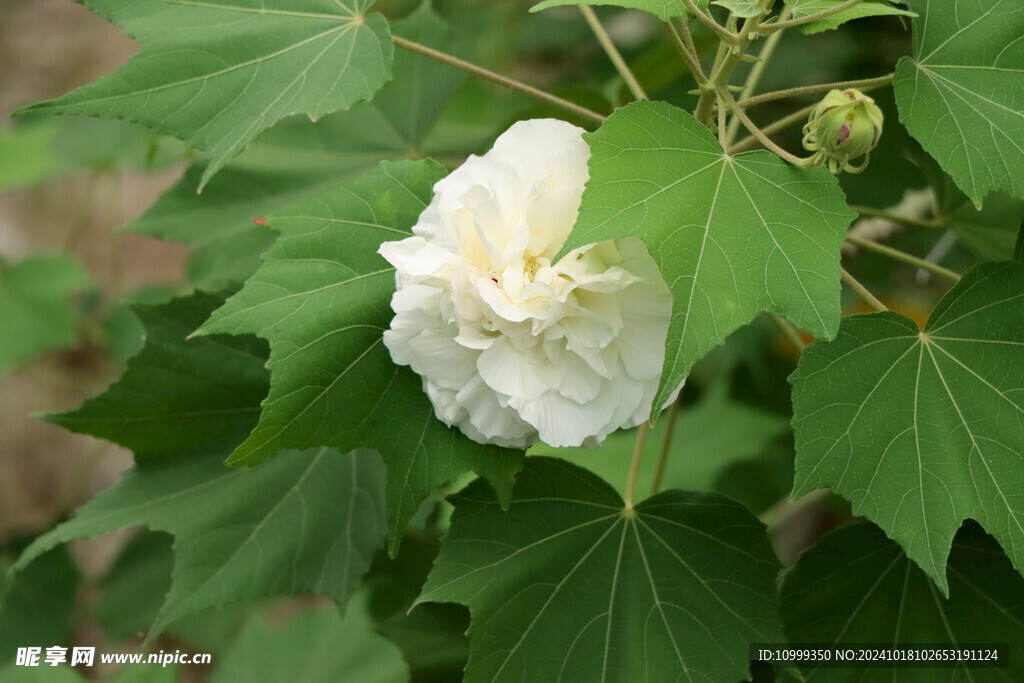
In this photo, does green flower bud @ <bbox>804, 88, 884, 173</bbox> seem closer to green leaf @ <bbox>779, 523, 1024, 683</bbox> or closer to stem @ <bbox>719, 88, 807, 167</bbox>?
stem @ <bbox>719, 88, 807, 167</bbox>

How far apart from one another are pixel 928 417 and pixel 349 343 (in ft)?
1.82

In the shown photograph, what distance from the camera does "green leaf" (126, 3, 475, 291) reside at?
1.27 m

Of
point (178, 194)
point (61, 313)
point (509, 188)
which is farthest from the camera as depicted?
point (61, 313)

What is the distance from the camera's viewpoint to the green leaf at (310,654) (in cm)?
145

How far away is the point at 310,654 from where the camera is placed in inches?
59.2

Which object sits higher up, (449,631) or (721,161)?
(721,161)

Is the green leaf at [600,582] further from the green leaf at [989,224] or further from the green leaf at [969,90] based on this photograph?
the green leaf at [989,224]

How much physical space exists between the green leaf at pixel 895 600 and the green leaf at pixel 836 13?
56 centimetres

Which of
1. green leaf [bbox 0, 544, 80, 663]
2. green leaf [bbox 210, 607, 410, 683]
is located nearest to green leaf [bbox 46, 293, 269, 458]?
green leaf [bbox 210, 607, 410, 683]

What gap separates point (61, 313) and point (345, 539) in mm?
1344

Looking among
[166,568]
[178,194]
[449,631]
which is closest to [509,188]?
[449,631]

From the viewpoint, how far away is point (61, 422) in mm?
1024

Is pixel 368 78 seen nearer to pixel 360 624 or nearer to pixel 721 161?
pixel 721 161

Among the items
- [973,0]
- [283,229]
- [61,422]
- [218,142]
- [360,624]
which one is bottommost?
[360,624]
